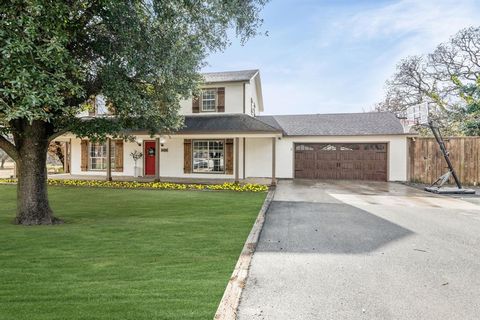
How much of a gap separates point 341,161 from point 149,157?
1143 cm

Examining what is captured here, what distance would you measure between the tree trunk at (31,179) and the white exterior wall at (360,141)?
1328cm

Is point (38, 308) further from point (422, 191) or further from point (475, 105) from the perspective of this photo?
point (475, 105)

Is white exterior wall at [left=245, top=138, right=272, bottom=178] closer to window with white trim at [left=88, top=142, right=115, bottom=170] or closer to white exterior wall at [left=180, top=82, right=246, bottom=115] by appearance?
white exterior wall at [left=180, top=82, right=246, bottom=115]

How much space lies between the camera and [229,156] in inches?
701

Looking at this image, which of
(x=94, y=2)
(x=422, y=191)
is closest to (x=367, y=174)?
(x=422, y=191)

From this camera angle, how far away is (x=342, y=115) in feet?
68.4

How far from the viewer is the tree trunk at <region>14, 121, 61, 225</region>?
24.4 ft

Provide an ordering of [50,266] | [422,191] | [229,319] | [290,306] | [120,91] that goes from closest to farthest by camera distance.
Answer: [229,319] → [290,306] → [50,266] → [120,91] → [422,191]

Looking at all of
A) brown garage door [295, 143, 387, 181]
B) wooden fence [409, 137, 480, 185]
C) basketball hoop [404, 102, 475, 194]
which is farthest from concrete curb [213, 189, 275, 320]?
wooden fence [409, 137, 480, 185]

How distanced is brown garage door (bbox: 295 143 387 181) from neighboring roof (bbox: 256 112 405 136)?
71cm

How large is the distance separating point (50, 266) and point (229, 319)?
2.91 m

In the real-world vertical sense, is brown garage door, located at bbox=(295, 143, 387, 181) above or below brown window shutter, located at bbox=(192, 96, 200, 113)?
below

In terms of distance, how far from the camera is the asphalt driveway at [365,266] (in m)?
3.33

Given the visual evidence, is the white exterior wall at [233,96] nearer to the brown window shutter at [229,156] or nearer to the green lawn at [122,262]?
the brown window shutter at [229,156]
